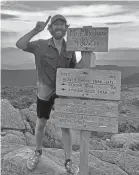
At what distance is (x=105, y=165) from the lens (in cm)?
680

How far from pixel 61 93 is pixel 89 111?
0.54 meters

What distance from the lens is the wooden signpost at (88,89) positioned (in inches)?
202

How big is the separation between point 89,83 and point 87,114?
0.51 metres

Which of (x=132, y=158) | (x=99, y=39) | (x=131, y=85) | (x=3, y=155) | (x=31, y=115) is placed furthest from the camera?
(x=131, y=85)

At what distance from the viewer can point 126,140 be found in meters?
11.3

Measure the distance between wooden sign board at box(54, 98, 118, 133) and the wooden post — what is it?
24 centimetres

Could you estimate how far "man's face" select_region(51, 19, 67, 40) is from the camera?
209 inches

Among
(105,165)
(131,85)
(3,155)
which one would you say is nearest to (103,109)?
(105,165)

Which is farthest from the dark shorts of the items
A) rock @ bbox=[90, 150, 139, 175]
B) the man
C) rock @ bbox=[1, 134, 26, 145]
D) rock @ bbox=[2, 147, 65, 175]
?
rock @ bbox=[1, 134, 26, 145]

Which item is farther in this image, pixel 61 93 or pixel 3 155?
pixel 3 155

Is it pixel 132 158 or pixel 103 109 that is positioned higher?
pixel 103 109

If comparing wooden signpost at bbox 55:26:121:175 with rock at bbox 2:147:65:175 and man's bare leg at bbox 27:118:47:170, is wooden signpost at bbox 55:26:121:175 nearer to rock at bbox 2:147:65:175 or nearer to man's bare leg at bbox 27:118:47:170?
man's bare leg at bbox 27:118:47:170

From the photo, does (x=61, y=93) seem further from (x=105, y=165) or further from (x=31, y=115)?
(x=31, y=115)

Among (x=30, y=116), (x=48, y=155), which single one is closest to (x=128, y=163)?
(x=48, y=155)
